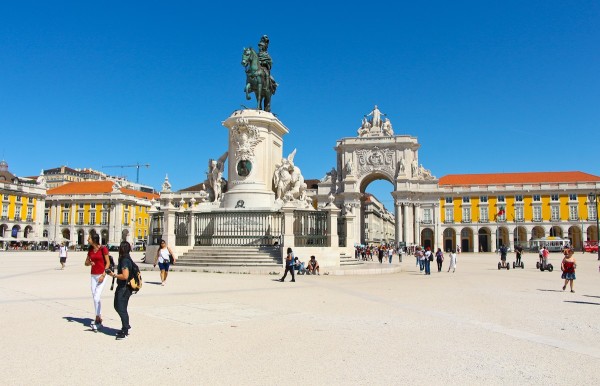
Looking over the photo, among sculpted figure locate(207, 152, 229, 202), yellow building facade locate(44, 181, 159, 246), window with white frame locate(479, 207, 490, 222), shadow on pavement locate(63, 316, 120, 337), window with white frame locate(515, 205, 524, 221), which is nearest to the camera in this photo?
shadow on pavement locate(63, 316, 120, 337)

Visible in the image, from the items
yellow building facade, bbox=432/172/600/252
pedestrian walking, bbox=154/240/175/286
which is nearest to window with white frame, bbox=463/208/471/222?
yellow building facade, bbox=432/172/600/252

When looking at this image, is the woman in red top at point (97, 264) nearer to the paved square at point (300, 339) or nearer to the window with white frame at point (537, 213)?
the paved square at point (300, 339)

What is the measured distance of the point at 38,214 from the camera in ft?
235

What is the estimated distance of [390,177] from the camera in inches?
3027

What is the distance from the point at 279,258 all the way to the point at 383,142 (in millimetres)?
61721

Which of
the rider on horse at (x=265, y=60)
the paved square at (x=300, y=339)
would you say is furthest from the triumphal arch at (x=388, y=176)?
the paved square at (x=300, y=339)

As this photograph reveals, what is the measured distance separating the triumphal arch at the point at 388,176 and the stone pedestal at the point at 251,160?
172 ft

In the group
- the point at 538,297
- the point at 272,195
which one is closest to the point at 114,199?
the point at 272,195

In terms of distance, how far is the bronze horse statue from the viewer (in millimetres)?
22125

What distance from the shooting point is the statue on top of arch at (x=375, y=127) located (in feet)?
262

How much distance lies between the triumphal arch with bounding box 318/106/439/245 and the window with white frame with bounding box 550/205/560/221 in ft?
52.2

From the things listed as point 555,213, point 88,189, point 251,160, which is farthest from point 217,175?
point 88,189

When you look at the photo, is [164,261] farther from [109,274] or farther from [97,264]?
[109,274]

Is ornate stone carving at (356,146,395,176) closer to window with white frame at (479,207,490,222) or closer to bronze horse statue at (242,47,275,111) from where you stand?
window with white frame at (479,207,490,222)
